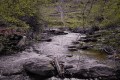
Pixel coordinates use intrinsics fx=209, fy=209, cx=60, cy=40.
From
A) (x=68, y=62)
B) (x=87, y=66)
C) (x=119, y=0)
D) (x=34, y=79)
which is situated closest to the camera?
(x=119, y=0)

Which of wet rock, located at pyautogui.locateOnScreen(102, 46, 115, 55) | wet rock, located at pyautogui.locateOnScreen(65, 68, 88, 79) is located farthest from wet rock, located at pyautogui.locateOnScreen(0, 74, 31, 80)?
wet rock, located at pyautogui.locateOnScreen(102, 46, 115, 55)

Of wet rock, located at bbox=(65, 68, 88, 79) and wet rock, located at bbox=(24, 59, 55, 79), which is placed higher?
wet rock, located at bbox=(24, 59, 55, 79)

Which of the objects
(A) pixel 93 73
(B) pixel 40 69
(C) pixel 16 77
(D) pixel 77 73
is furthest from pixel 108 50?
(C) pixel 16 77

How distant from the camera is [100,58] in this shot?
17.8 metres

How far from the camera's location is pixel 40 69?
13.8m

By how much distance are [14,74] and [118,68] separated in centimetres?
699

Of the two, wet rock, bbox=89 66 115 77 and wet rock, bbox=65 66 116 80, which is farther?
wet rock, bbox=89 66 115 77

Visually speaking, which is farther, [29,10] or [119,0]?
[29,10]

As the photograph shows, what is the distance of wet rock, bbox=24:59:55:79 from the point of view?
13781mm

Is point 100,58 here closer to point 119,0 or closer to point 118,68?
point 118,68

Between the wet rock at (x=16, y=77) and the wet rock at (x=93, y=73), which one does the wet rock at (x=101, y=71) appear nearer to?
the wet rock at (x=93, y=73)

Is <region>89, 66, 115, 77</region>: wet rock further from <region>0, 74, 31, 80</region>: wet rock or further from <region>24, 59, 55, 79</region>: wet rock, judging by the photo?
<region>0, 74, 31, 80</region>: wet rock

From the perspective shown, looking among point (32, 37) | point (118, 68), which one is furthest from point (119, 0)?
point (32, 37)

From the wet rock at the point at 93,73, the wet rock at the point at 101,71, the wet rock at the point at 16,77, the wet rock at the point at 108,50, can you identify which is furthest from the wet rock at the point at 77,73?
the wet rock at the point at 108,50
